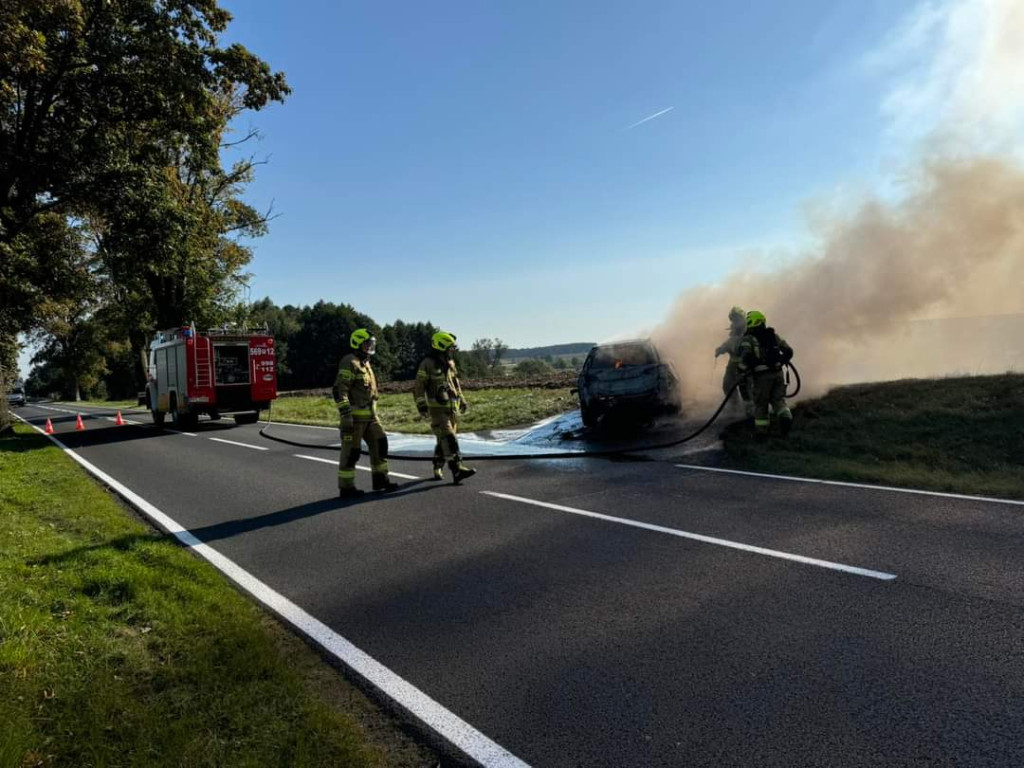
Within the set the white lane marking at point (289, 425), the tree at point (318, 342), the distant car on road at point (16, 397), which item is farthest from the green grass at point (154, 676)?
the tree at point (318, 342)

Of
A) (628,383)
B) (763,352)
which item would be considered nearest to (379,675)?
(763,352)

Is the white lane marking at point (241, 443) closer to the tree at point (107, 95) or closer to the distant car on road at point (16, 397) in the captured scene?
the tree at point (107, 95)

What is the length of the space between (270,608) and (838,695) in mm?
3579

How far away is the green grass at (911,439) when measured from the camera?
756 centimetres

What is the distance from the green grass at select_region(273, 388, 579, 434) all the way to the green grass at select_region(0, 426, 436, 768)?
10371 mm

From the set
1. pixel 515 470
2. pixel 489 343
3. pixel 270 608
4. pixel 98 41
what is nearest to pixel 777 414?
pixel 515 470

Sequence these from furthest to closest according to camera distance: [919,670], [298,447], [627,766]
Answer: [298,447] < [919,670] < [627,766]

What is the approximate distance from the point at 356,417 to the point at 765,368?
634 centimetres

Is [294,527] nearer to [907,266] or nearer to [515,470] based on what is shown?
[515,470]

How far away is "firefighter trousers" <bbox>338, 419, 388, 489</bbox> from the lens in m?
8.13

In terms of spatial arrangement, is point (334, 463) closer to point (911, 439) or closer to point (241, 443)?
point (241, 443)

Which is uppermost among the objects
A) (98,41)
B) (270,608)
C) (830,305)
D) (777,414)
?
(98,41)

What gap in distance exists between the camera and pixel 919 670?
3.12 metres

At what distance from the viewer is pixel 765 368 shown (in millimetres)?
10008
